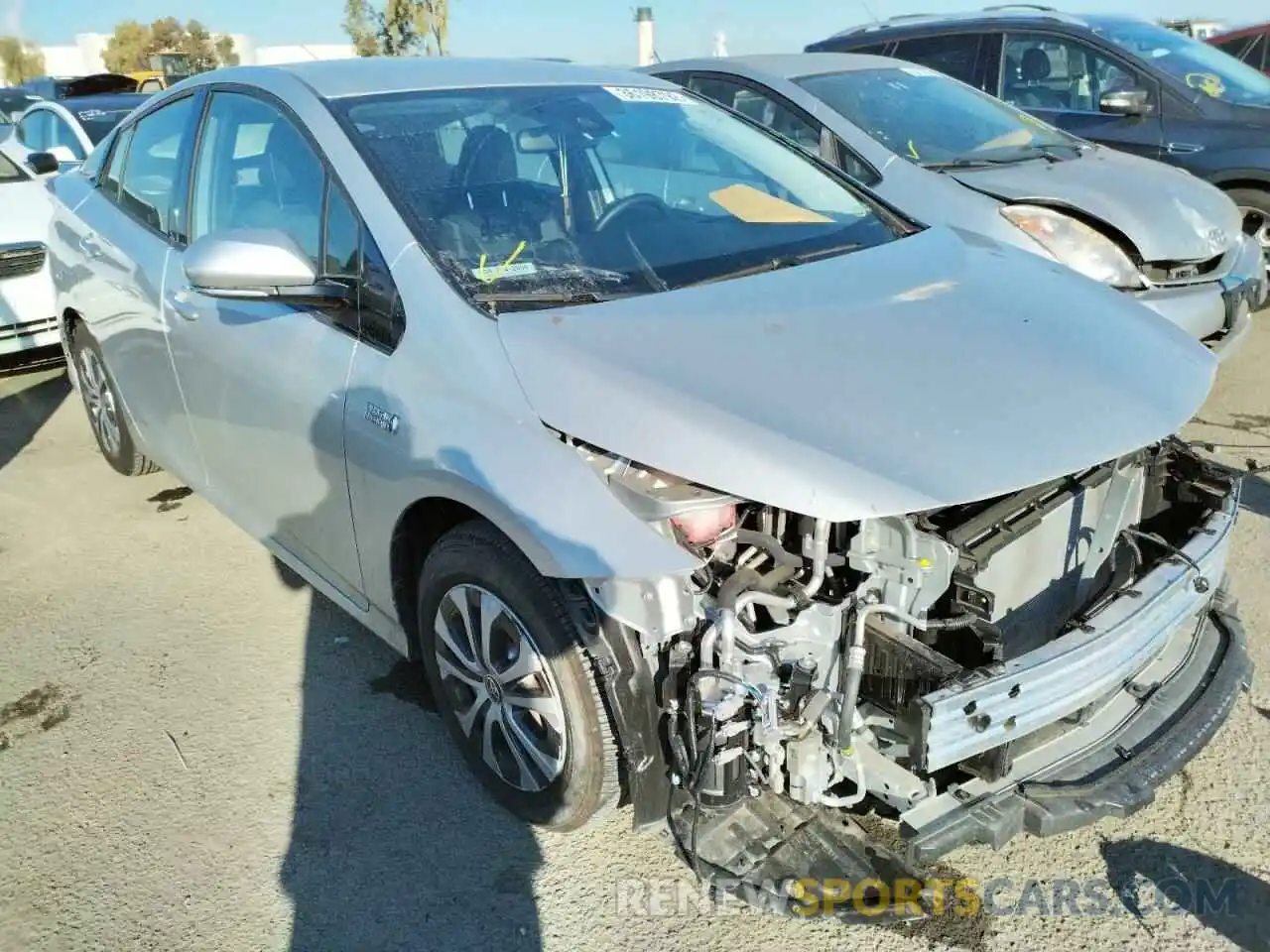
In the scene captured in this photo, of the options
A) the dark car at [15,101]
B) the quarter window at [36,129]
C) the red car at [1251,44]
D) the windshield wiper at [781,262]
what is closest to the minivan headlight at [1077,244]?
the windshield wiper at [781,262]

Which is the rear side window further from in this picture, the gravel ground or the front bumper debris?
the front bumper debris

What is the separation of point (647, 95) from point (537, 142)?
547mm

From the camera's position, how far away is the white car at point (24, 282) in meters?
6.08

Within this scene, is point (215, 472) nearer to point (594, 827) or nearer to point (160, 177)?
point (160, 177)

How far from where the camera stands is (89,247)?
4.14 m

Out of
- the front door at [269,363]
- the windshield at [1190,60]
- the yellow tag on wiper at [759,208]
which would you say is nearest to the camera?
the front door at [269,363]

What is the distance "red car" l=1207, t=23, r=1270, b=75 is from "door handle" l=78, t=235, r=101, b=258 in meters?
12.0

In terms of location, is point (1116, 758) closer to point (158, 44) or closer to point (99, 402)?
point (99, 402)

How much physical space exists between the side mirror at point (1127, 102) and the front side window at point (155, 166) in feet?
18.2

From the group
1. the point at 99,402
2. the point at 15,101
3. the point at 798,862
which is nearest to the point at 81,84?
the point at 15,101

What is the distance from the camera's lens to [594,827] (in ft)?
8.70

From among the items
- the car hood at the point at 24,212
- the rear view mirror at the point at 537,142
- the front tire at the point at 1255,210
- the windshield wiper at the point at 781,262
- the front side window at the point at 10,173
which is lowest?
the front tire at the point at 1255,210

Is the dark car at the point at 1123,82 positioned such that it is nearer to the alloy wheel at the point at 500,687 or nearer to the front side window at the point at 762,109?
the front side window at the point at 762,109

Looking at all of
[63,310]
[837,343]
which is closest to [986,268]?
[837,343]
